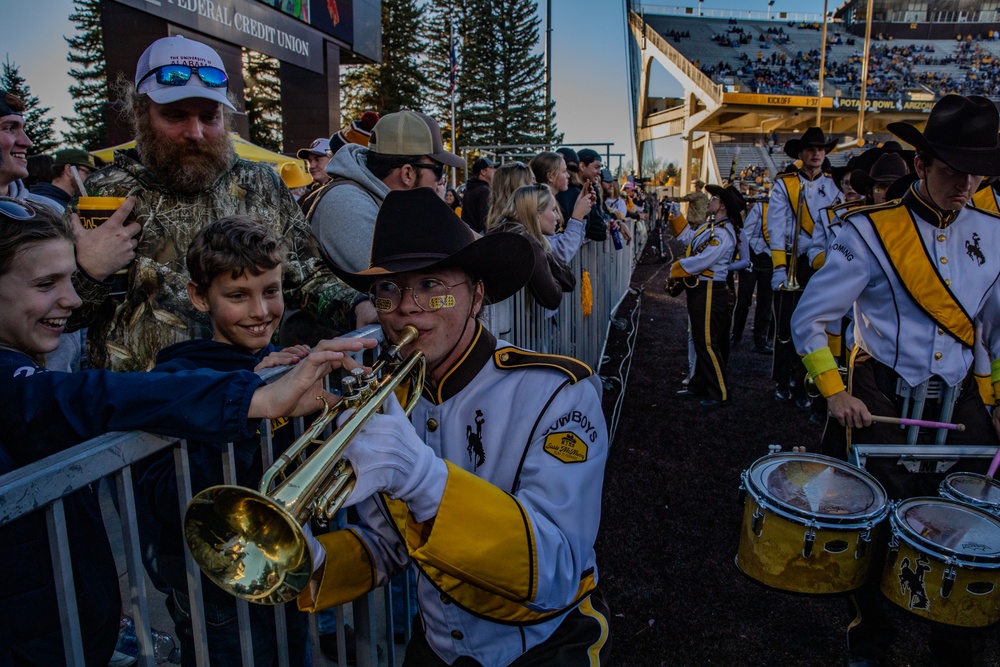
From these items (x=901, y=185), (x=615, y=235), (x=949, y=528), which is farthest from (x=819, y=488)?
(x=615, y=235)

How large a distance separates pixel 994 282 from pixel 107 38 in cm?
1404

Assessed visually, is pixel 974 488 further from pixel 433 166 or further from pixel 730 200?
pixel 730 200

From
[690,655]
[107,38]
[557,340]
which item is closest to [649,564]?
[690,655]

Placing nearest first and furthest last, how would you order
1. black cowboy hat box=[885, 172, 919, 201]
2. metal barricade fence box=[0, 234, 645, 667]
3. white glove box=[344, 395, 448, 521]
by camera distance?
metal barricade fence box=[0, 234, 645, 667]
white glove box=[344, 395, 448, 521]
black cowboy hat box=[885, 172, 919, 201]

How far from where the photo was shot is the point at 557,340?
17.6 feet

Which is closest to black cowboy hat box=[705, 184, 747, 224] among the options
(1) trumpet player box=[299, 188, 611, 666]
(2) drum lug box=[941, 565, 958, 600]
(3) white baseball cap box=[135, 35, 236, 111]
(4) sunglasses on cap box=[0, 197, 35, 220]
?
(2) drum lug box=[941, 565, 958, 600]

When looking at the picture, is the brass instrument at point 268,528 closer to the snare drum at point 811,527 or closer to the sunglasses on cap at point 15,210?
the sunglasses on cap at point 15,210

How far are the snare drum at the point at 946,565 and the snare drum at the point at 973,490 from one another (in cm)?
8

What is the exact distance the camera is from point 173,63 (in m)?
2.46

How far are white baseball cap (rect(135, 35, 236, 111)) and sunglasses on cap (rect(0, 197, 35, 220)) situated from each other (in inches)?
33.6

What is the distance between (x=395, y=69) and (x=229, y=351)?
145ft

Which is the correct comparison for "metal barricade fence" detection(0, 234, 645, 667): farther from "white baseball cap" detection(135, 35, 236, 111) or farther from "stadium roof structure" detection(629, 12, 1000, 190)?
"stadium roof structure" detection(629, 12, 1000, 190)

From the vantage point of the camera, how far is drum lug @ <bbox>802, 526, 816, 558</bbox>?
7.64 ft

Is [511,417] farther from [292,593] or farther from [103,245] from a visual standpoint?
[103,245]
